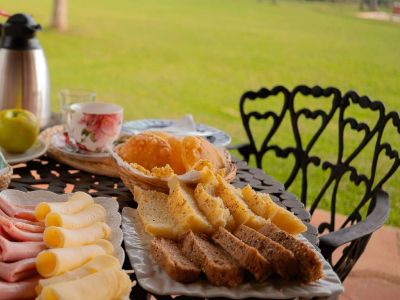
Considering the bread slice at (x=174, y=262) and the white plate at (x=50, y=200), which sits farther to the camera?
the white plate at (x=50, y=200)

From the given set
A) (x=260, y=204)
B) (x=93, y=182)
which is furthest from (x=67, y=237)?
(x=93, y=182)

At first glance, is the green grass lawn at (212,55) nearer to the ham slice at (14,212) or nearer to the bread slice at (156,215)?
the bread slice at (156,215)

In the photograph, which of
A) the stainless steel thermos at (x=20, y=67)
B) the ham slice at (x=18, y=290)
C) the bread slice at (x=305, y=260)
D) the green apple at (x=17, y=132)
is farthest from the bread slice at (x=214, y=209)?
the stainless steel thermos at (x=20, y=67)

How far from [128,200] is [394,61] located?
26.8 feet

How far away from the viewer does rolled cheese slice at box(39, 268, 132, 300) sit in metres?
0.88

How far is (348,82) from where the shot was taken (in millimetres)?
7766

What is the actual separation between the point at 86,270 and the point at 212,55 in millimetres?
8902

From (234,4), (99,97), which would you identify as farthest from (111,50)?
(234,4)

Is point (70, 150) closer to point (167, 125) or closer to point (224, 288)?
point (167, 125)

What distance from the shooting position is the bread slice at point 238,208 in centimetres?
118

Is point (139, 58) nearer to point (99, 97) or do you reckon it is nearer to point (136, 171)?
point (99, 97)

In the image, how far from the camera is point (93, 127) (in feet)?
5.49

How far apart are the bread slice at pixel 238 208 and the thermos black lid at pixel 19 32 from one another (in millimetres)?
939

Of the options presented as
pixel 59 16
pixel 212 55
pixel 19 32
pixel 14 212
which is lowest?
pixel 212 55
